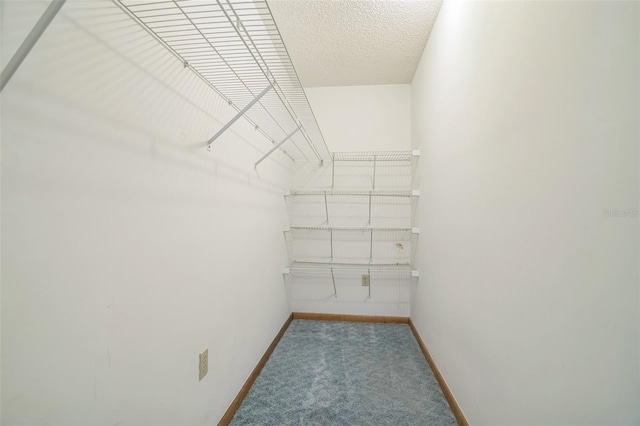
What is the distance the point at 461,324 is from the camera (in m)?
1.33

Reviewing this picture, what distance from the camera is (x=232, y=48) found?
2.83ft

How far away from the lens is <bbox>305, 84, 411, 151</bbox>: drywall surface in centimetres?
257

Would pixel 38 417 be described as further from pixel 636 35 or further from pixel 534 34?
pixel 534 34

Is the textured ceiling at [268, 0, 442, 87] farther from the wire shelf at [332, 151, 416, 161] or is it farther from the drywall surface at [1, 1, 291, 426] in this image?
the drywall surface at [1, 1, 291, 426]

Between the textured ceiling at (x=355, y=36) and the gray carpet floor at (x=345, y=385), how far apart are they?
2.37m

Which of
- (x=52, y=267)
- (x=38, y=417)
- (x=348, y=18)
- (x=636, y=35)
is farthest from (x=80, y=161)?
(x=348, y=18)

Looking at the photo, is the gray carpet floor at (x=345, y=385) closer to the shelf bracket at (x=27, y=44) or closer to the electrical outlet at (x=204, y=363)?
the electrical outlet at (x=204, y=363)

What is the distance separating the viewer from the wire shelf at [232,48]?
0.73 meters

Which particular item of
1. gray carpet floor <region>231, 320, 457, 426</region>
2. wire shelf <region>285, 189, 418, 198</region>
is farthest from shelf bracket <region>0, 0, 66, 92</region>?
wire shelf <region>285, 189, 418, 198</region>

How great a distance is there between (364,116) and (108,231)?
241cm

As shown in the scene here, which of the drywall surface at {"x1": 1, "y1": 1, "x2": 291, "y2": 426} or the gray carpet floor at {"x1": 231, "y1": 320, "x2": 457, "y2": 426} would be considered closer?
the drywall surface at {"x1": 1, "y1": 1, "x2": 291, "y2": 426}

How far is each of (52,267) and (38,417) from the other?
12.1 inches

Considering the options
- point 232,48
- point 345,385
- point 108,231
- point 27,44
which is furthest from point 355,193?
point 27,44

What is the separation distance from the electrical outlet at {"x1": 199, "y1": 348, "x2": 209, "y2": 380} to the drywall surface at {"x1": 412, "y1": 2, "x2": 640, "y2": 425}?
1.19 metres
